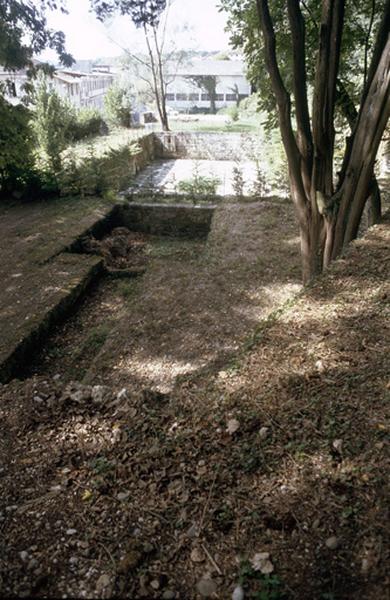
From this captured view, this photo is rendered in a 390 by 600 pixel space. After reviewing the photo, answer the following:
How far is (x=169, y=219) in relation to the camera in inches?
366

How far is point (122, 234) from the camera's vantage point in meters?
8.95

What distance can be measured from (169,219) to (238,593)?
27.5 ft

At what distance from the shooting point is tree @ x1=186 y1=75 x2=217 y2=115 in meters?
34.1

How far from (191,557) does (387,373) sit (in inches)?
56.0

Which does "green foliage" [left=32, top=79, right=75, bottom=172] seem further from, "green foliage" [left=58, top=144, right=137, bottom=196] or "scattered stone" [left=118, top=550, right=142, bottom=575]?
"scattered stone" [left=118, top=550, right=142, bottom=575]

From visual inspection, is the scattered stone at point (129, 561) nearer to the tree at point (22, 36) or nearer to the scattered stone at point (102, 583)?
the scattered stone at point (102, 583)

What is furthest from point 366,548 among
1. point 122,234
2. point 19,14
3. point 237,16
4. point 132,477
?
point 19,14

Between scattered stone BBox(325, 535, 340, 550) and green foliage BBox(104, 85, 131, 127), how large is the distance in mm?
20627

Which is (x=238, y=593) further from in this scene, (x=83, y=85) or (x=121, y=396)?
(x=83, y=85)

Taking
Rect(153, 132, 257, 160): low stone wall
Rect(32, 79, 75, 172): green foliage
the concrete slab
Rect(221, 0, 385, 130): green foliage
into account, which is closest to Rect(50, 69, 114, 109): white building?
Rect(153, 132, 257, 160): low stone wall

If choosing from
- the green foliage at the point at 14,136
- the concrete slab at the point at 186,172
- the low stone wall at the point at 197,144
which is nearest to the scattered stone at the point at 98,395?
the green foliage at the point at 14,136

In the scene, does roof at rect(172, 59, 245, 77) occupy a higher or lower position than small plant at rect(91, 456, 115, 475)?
higher

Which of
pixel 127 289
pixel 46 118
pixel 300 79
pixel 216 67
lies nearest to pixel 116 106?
pixel 46 118

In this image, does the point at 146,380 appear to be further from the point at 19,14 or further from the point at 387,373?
the point at 19,14
